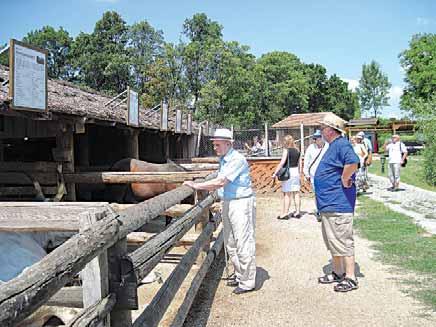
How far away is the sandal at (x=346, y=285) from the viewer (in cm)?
512

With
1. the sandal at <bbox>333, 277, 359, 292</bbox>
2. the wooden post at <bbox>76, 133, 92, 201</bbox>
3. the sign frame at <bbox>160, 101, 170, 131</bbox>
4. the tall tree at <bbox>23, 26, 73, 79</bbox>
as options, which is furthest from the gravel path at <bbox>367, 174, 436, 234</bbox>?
the tall tree at <bbox>23, 26, 73, 79</bbox>

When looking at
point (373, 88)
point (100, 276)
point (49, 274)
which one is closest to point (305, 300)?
point (100, 276)

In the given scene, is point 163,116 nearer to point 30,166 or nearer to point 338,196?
point 30,166

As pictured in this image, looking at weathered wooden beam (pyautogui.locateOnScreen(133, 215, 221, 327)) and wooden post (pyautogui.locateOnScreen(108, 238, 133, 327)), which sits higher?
wooden post (pyautogui.locateOnScreen(108, 238, 133, 327))

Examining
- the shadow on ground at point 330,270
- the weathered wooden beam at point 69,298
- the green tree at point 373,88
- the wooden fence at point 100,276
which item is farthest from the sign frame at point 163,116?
the green tree at point 373,88

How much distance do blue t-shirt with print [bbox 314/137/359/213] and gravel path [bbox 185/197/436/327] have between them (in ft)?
3.10

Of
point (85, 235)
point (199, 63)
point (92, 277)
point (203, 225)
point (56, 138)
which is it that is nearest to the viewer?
point (85, 235)

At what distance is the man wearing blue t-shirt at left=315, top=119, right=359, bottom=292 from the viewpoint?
5078mm

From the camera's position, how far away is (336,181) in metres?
5.11

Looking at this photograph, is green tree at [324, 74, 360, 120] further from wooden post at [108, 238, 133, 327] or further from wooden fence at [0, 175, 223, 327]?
wooden post at [108, 238, 133, 327]

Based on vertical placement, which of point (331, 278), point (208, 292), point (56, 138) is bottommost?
point (208, 292)

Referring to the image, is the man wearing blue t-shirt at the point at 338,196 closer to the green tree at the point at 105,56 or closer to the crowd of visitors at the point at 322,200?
the crowd of visitors at the point at 322,200

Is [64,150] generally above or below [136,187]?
above

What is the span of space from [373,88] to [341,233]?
276ft
